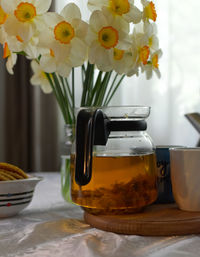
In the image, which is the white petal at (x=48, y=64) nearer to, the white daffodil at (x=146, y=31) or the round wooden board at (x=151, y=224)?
the white daffodil at (x=146, y=31)

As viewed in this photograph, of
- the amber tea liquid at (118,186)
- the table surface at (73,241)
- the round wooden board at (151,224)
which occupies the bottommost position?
the table surface at (73,241)

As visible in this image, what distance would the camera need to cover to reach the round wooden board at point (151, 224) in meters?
0.65

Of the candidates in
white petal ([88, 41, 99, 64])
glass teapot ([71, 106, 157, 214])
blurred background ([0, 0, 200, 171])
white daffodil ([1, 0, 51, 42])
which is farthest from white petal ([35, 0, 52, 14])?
blurred background ([0, 0, 200, 171])

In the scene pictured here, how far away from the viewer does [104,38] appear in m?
0.75

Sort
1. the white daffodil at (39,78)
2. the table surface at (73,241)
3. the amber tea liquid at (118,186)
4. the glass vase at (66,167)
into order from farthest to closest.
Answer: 1. the white daffodil at (39,78)
2. the glass vase at (66,167)
3. the amber tea liquid at (118,186)
4. the table surface at (73,241)

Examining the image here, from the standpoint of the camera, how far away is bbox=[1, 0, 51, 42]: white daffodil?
0.76 meters

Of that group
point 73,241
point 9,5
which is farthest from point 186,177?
Answer: point 9,5

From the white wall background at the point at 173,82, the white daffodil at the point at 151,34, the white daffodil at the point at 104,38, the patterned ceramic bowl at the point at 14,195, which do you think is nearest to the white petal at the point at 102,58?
Result: the white daffodil at the point at 104,38

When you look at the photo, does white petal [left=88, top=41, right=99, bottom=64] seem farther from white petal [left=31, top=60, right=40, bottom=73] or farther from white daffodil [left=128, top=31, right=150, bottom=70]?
white petal [left=31, top=60, right=40, bottom=73]

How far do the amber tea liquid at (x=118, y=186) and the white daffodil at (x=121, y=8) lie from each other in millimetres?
261

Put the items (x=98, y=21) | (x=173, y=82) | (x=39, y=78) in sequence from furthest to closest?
(x=173, y=82)
(x=39, y=78)
(x=98, y=21)

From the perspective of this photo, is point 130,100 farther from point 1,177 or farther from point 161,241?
point 161,241

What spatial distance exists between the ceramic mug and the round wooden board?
1.1 inches

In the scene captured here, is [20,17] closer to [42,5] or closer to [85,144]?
[42,5]
